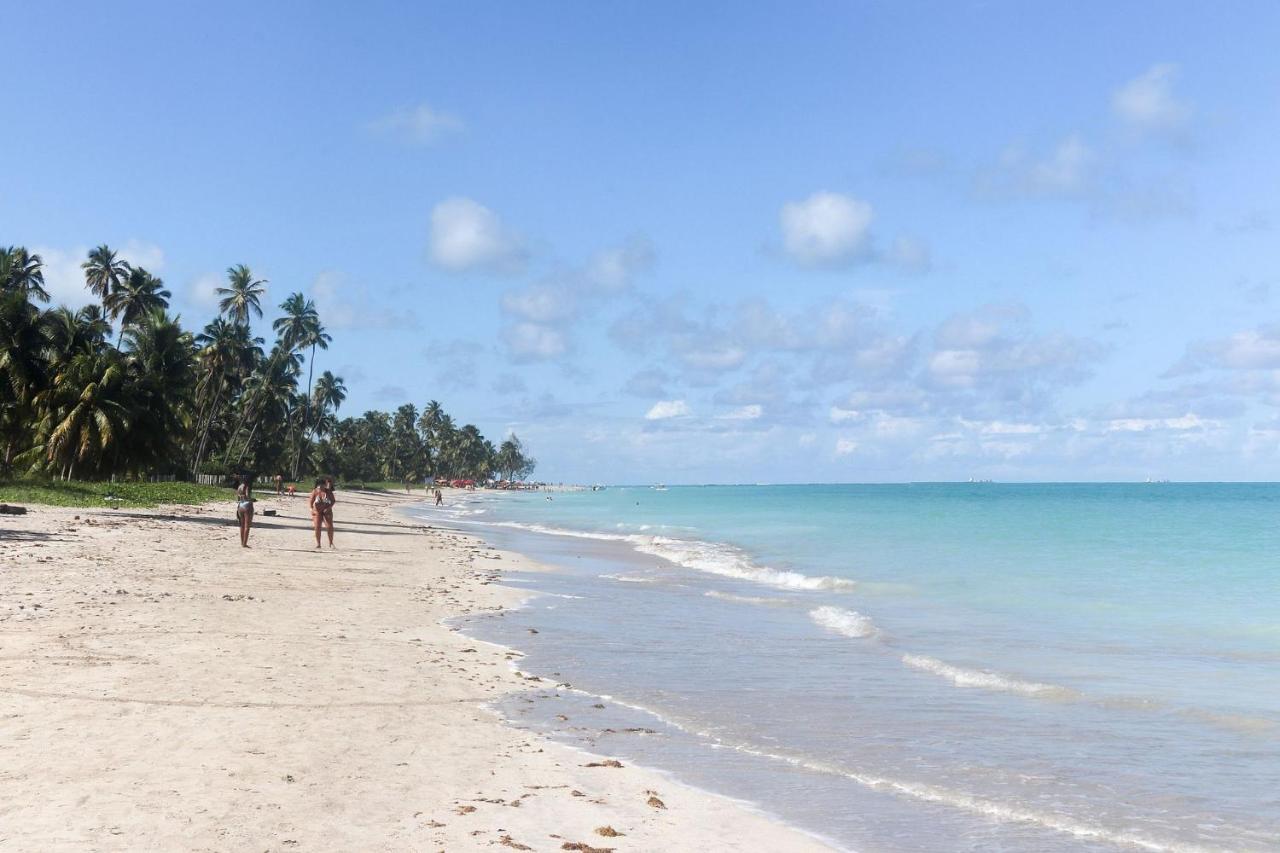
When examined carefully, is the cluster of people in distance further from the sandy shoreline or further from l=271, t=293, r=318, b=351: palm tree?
l=271, t=293, r=318, b=351: palm tree

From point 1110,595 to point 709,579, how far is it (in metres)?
10.3

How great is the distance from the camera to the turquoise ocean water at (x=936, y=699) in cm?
716

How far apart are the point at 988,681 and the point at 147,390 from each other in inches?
1903

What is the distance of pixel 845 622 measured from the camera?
17.4 meters

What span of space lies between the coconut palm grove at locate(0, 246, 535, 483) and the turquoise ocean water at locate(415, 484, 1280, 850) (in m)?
32.8

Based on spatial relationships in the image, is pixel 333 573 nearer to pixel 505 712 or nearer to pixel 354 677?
pixel 354 677

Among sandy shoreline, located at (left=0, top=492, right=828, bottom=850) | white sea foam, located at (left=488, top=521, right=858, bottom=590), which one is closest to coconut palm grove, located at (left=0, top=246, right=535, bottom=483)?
white sea foam, located at (left=488, top=521, right=858, bottom=590)

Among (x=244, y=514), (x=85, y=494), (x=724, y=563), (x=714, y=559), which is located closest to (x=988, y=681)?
(x=724, y=563)

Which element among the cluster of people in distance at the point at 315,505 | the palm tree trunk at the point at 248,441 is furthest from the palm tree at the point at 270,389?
the cluster of people in distance at the point at 315,505

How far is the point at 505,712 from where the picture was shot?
31.3 ft

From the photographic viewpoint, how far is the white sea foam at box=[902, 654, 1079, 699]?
11.5 metres

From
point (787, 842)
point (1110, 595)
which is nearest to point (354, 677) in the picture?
point (787, 842)

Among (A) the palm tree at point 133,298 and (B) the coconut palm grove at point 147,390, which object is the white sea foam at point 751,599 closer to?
(B) the coconut palm grove at point 147,390

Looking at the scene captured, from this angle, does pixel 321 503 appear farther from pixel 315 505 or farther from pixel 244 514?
pixel 244 514
